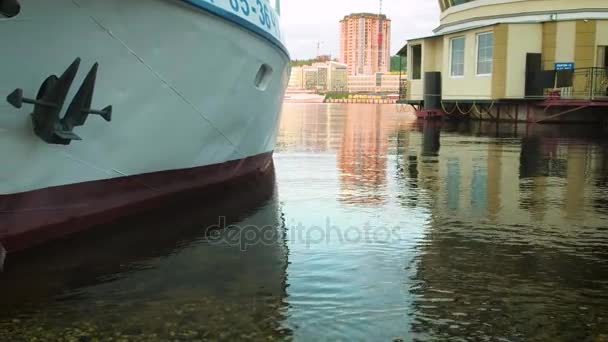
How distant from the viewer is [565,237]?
4910mm

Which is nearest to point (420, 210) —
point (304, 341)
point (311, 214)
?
point (311, 214)

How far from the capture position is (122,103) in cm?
505

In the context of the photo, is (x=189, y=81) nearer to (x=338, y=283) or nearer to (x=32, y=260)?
(x=32, y=260)

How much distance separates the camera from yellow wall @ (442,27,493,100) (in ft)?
73.7

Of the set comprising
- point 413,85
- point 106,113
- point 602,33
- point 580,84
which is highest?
point 602,33

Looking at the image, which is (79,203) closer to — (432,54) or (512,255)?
(512,255)

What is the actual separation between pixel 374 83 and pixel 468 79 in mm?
107343

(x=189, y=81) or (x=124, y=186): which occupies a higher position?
(x=189, y=81)

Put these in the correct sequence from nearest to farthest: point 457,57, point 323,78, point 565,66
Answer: point 565,66 < point 457,57 < point 323,78

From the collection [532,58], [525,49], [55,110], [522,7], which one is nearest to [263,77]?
[55,110]

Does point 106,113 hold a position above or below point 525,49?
below

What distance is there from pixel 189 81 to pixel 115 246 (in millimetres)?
1761

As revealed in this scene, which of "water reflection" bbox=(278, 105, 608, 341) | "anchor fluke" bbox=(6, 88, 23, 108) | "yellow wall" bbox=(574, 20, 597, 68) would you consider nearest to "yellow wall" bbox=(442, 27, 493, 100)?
"yellow wall" bbox=(574, 20, 597, 68)

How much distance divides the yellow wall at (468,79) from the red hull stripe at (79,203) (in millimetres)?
17857
